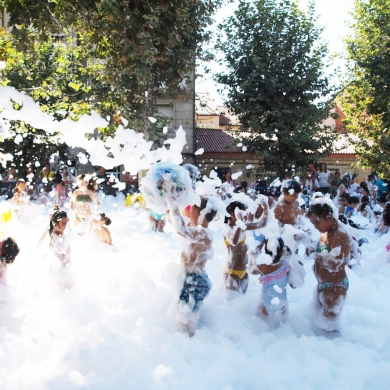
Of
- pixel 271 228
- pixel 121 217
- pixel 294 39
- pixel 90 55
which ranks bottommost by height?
pixel 121 217

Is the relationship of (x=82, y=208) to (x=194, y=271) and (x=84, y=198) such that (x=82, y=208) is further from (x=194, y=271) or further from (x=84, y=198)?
(x=194, y=271)

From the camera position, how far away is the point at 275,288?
13.9 feet

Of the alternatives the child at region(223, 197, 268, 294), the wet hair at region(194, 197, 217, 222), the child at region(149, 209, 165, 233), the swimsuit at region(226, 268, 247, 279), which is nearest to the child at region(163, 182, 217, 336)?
the wet hair at region(194, 197, 217, 222)

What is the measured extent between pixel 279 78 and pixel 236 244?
12.6m

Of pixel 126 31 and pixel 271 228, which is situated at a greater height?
pixel 126 31

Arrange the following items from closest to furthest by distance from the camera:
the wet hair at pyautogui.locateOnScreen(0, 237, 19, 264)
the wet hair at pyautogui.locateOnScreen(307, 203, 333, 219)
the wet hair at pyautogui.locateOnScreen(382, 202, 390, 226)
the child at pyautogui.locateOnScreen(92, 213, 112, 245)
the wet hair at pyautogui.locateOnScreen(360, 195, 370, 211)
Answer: the wet hair at pyautogui.locateOnScreen(307, 203, 333, 219) → the wet hair at pyautogui.locateOnScreen(0, 237, 19, 264) → the child at pyautogui.locateOnScreen(92, 213, 112, 245) → the wet hair at pyautogui.locateOnScreen(382, 202, 390, 226) → the wet hair at pyautogui.locateOnScreen(360, 195, 370, 211)

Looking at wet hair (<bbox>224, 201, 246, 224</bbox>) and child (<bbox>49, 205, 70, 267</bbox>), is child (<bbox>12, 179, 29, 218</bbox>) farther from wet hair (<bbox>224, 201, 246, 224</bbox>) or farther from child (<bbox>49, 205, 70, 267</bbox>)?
wet hair (<bbox>224, 201, 246, 224</bbox>)

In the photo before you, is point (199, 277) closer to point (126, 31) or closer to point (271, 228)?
point (271, 228)

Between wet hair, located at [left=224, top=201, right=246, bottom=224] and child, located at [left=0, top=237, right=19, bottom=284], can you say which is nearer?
child, located at [left=0, top=237, right=19, bottom=284]

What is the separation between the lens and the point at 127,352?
396cm

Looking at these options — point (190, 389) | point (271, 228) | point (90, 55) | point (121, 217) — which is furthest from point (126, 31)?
point (190, 389)

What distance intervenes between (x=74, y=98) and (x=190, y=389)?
15.1 m

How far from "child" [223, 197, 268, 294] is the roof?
62.1 feet

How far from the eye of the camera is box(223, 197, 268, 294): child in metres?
4.91
